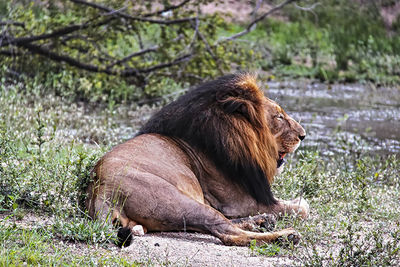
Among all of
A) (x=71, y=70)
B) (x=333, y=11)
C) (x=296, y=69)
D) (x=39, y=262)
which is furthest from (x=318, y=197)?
(x=333, y=11)

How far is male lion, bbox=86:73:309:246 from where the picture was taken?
4.37m

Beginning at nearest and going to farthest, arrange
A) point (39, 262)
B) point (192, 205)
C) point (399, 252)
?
point (39, 262)
point (399, 252)
point (192, 205)

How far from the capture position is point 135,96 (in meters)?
10.9

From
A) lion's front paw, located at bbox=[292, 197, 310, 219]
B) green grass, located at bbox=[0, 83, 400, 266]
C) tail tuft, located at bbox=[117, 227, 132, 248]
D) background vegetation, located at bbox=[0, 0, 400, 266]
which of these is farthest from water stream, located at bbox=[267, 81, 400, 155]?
tail tuft, located at bbox=[117, 227, 132, 248]

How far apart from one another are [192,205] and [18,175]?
1.42 meters

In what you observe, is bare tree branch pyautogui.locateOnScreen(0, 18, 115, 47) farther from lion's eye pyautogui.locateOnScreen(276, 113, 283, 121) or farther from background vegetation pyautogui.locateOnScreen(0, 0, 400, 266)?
lion's eye pyautogui.locateOnScreen(276, 113, 283, 121)

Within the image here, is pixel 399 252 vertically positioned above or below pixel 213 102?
below

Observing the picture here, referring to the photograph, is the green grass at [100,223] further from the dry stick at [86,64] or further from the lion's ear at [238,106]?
the dry stick at [86,64]

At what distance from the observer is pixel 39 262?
11.7 feet

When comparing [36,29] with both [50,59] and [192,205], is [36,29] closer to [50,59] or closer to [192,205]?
[50,59]

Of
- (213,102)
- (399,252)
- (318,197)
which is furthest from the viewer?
(318,197)

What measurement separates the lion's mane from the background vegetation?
0.50m

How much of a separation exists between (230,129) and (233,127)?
3 centimetres

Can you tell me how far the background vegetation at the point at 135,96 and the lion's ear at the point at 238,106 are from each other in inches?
33.6
